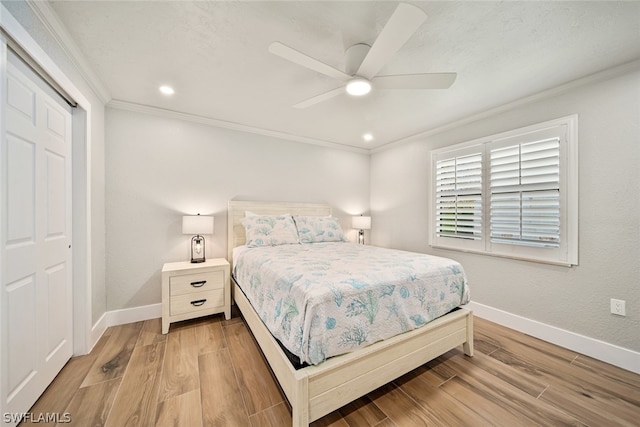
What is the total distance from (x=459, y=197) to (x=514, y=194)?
59 cm

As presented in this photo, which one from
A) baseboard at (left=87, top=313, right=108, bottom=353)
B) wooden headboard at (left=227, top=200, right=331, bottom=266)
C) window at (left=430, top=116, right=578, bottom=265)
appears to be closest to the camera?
baseboard at (left=87, top=313, right=108, bottom=353)

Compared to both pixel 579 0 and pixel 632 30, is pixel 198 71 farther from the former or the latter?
pixel 632 30

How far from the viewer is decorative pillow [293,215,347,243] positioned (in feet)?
10.4

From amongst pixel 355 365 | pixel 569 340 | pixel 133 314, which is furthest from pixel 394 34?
pixel 133 314

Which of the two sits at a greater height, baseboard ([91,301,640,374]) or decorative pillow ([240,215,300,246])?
decorative pillow ([240,215,300,246])

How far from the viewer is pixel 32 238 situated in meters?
Answer: 1.42

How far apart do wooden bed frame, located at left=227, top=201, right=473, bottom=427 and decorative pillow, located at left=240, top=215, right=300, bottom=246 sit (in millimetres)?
887

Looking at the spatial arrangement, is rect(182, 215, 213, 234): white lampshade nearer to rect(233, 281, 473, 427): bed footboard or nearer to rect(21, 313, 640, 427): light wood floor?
rect(21, 313, 640, 427): light wood floor

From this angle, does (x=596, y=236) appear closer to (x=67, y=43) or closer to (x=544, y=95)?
(x=544, y=95)

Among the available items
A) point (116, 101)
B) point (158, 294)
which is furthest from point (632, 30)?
point (158, 294)

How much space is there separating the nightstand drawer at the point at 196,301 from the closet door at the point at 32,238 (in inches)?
29.0

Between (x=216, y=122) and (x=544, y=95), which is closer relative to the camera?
(x=544, y=95)

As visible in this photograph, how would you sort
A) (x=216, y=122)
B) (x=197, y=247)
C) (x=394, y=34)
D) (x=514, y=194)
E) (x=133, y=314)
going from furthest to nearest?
(x=216, y=122) → (x=197, y=247) → (x=133, y=314) → (x=514, y=194) → (x=394, y=34)

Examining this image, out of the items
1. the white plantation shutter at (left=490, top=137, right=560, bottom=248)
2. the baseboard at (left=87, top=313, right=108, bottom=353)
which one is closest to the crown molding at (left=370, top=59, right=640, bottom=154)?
the white plantation shutter at (left=490, top=137, right=560, bottom=248)
